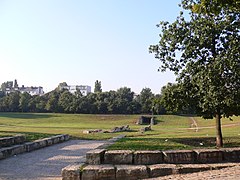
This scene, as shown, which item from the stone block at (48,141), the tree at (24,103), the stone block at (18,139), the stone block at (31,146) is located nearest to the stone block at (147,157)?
the stone block at (31,146)

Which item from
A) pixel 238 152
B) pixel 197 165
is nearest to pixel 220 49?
pixel 238 152

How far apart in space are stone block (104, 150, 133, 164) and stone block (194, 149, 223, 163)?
1773 millimetres

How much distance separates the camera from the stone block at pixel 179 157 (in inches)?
330

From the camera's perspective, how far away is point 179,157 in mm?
8414

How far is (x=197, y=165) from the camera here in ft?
26.6

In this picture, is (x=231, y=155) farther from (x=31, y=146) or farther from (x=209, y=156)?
(x=31, y=146)

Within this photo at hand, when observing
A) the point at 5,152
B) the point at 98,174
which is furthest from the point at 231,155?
the point at 5,152

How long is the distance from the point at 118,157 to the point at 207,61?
28.2ft

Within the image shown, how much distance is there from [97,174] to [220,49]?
32.3 ft

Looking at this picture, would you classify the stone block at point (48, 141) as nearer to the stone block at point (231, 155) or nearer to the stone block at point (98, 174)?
the stone block at point (98, 174)

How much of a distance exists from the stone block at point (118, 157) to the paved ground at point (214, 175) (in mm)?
1149

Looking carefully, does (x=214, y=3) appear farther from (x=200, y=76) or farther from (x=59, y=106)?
(x=59, y=106)

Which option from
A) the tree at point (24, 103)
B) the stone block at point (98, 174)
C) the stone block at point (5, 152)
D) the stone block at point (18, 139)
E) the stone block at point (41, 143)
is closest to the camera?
the stone block at point (98, 174)

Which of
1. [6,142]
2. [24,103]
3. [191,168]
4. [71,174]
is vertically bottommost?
[71,174]
